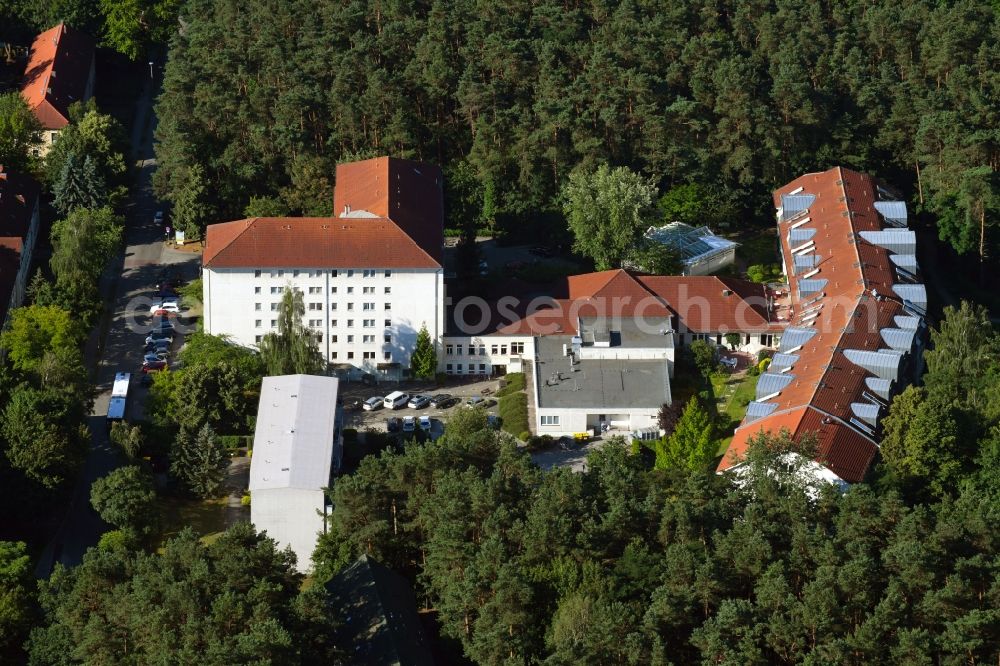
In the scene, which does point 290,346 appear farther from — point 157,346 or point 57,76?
point 57,76

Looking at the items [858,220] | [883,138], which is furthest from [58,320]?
[883,138]

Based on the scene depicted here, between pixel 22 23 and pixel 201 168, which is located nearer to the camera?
pixel 201 168

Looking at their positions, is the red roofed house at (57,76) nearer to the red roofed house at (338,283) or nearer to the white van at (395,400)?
the red roofed house at (338,283)

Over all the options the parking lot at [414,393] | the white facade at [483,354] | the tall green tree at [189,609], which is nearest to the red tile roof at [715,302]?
the white facade at [483,354]

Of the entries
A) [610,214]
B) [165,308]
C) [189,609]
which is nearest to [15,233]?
[165,308]

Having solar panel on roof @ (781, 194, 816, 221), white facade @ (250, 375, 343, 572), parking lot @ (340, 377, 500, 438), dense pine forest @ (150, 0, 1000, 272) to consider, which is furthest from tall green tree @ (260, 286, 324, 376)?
solar panel on roof @ (781, 194, 816, 221)

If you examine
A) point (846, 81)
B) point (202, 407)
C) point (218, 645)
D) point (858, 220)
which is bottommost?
point (218, 645)

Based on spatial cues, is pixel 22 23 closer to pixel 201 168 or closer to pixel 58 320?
pixel 201 168
